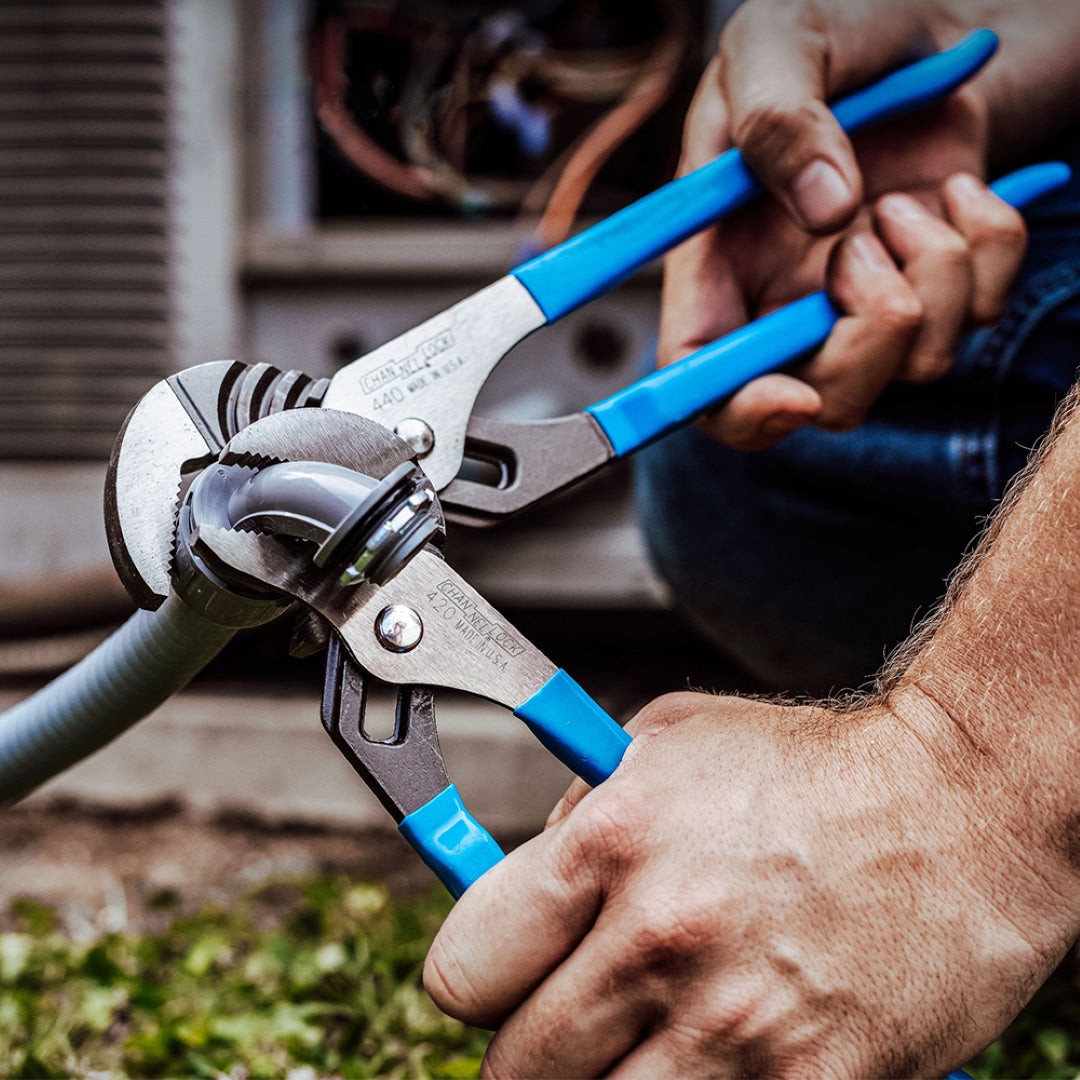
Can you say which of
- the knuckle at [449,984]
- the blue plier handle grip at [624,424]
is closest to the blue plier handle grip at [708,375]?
the blue plier handle grip at [624,424]

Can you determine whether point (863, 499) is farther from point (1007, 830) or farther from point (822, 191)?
point (1007, 830)

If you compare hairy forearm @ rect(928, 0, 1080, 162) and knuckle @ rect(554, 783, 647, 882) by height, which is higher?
hairy forearm @ rect(928, 0, 1080, 162)

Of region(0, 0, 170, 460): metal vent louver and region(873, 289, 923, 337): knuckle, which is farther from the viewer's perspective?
region(0, 0, 170, 460): metal vent louver

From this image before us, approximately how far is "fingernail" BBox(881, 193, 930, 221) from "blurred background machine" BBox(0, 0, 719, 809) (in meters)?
0.78

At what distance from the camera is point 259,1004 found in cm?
100

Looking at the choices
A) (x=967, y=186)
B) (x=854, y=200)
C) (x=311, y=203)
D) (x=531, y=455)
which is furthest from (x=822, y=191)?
(x=311, y=203)

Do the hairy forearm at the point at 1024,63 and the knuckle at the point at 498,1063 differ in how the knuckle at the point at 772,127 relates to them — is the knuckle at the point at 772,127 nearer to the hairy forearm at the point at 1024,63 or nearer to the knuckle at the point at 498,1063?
the hairy forearm at the point at 1024,63

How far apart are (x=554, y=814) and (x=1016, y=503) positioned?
293mm

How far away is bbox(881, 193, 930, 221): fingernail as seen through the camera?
827 millimetres

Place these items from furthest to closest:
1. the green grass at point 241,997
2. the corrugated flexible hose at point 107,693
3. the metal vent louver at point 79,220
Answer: the metal vent louver at point 79,220
the green grass at point 241,997
the corrugated flexible hose at point 107,693

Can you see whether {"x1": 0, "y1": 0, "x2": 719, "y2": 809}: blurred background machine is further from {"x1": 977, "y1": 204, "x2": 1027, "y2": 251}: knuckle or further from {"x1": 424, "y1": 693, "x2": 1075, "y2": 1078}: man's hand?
{"x1": 424, "y1": 693, "x2": 1075, "y2": 1078}: man's hand

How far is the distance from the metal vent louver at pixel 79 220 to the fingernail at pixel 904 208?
4.00 feet

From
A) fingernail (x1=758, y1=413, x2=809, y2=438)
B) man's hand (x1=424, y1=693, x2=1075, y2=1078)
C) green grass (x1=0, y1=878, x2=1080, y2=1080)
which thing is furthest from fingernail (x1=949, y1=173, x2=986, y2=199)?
green grass (x1=0, y1=878, x2=1080, y2=1080)

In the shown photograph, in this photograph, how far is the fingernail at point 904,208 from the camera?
827 millimetres
